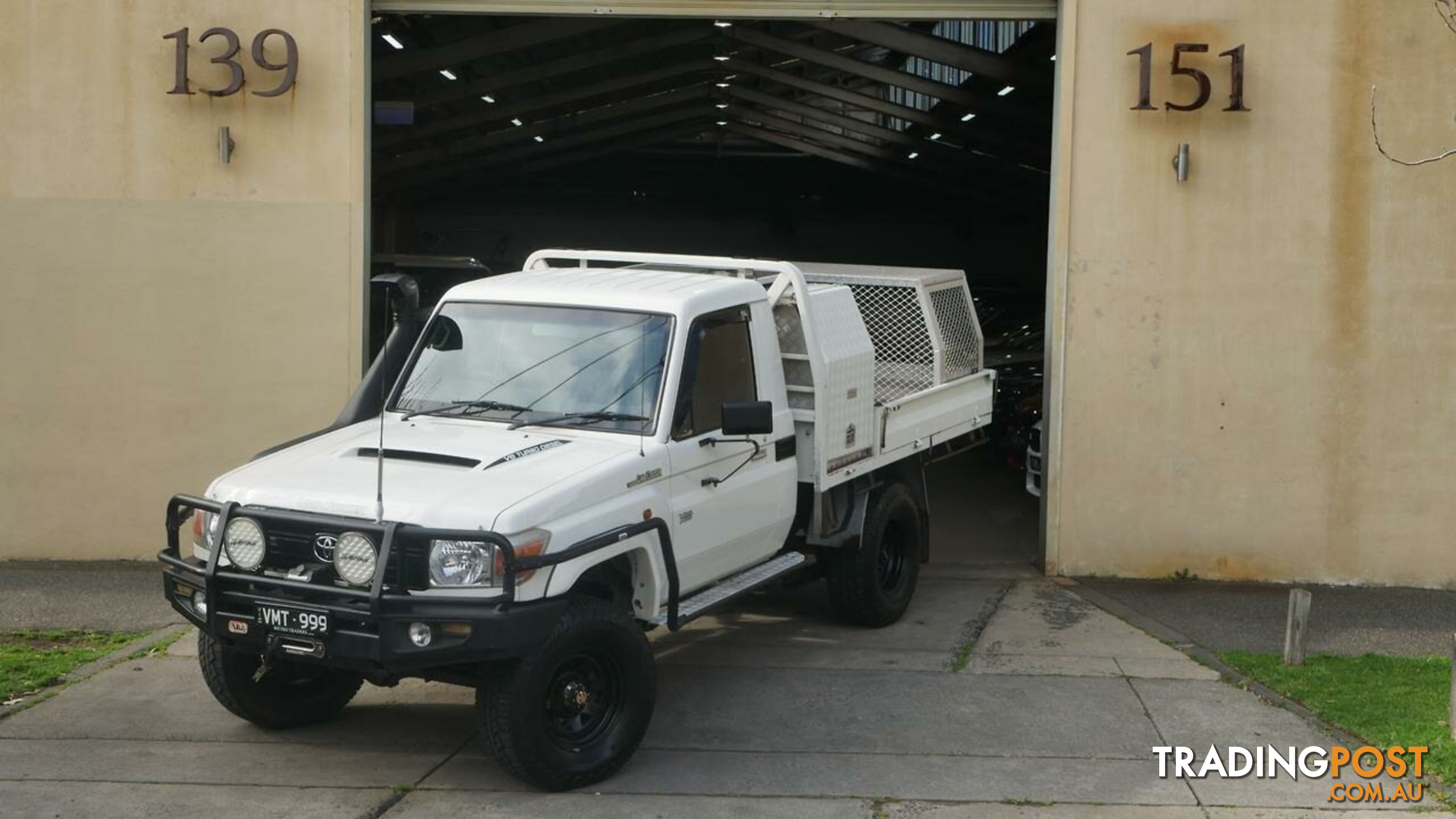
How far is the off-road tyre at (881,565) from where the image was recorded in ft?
31.2

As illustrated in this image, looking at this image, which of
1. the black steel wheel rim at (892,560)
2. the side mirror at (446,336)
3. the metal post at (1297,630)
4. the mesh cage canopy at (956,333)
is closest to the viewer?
the side mirror at (446,336)

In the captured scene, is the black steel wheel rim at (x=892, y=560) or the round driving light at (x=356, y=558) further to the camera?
the black steel wheel rim at (x=892, y=560)

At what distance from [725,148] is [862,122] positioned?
7938mm

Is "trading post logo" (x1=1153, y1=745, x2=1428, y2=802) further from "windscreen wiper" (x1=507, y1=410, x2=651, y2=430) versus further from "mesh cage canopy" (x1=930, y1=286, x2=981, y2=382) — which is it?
"mesh cage canopy" (x1=930, y1=286, x2=981, y2=382)

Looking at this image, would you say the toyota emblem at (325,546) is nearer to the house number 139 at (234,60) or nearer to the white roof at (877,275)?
the white roof at (877,275)

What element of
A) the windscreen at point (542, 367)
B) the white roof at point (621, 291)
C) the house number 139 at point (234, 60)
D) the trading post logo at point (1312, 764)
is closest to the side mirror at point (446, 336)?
the windscreen at point (542, 367)

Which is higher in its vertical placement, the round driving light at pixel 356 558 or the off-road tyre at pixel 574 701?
the round driving light at pixel 356 558

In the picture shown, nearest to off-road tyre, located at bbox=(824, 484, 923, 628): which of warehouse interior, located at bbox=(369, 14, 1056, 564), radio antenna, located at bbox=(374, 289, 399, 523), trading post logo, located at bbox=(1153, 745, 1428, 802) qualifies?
warehouse interior, located at bbox=(369, 14, 1056, 564)

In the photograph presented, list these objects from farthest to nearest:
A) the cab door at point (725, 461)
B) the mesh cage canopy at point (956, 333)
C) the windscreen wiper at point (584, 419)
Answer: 1. the mesh cage canopy at point (956, 333)
2. the cab door at point (725, 461)
3. the windscreen wiper at point (584, 419)

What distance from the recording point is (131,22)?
1125 cm

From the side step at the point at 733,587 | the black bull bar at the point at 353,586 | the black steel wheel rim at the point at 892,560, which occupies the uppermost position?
the black bull bar at the point at 353,586

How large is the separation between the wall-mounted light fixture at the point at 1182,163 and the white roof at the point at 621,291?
13.5 ft

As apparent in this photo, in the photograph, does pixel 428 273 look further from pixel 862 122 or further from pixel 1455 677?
pixel 1455 677

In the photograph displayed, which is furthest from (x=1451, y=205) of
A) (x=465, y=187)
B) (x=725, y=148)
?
(x=465, y=187)
